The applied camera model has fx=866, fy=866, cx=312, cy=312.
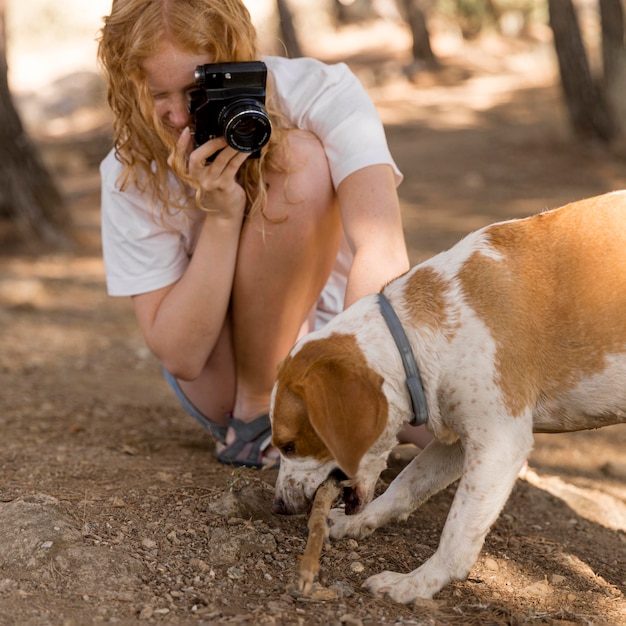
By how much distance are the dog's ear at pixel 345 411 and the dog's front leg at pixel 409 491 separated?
1.99 feet

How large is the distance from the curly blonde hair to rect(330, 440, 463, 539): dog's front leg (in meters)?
1.13

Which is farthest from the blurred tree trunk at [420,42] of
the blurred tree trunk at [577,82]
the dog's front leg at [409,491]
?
the dog's front leg at [409,491]

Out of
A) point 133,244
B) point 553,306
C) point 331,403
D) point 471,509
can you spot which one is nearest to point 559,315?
point 553,306

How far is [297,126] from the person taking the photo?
3416 mm

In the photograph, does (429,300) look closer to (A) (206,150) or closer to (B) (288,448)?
(B) (288,448)

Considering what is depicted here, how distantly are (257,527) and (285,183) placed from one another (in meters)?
1.27

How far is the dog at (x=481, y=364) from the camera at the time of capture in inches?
97.3

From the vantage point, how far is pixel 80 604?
91.7 inches

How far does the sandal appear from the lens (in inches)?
138

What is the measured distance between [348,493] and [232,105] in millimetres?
1324

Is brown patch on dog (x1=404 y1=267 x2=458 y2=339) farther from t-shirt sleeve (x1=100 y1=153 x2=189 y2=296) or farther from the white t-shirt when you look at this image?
t-shirt sleeve (x1=100 y1=153 x2=189 y2=296)

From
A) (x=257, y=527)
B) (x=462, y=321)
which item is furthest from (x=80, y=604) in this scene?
(x=462, y=321)

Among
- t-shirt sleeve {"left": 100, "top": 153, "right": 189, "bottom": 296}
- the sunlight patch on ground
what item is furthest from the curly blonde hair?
the sunlight patch on ground

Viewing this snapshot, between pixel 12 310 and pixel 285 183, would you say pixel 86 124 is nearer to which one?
pixel 12 310
